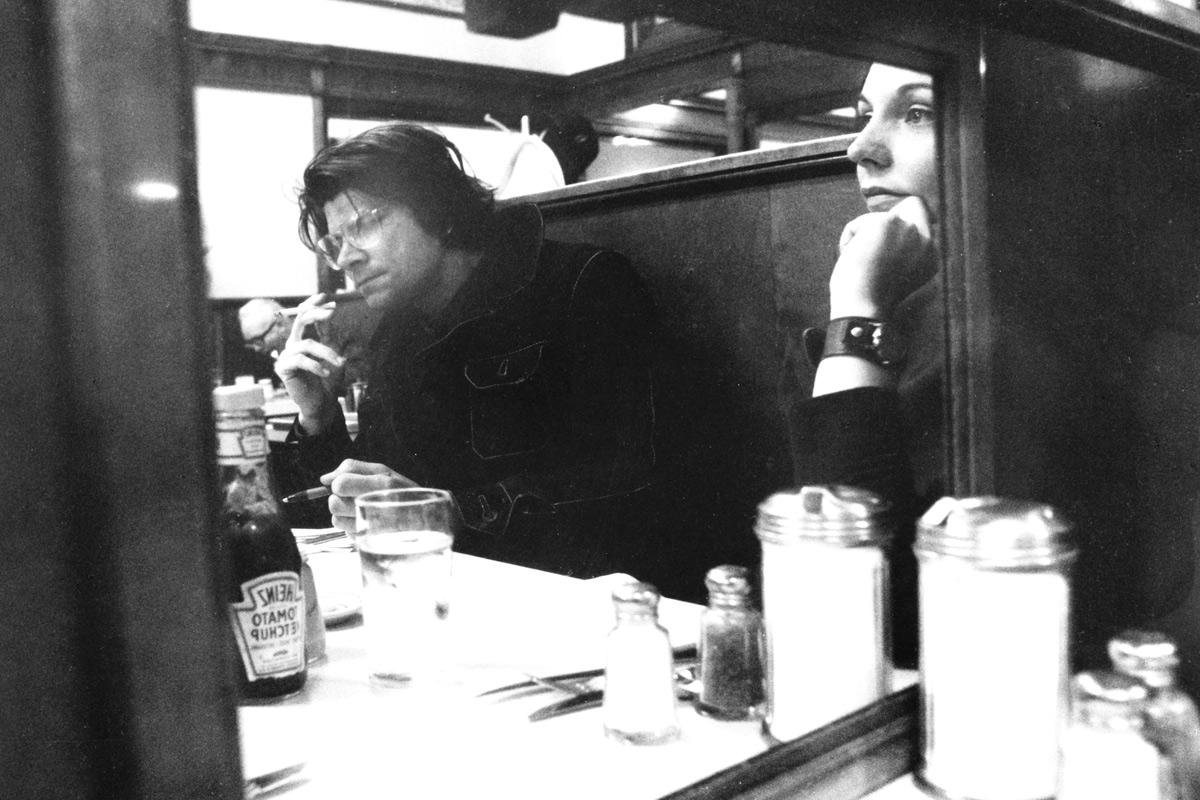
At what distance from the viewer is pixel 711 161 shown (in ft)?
5.29

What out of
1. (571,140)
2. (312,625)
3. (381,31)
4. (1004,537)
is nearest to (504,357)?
(571,140)

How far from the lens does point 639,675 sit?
26.4 inches

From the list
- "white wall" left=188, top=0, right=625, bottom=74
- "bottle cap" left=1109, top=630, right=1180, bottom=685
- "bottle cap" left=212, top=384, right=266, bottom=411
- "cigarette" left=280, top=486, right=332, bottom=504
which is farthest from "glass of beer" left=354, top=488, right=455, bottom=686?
"white wall" left=188, top=0, right=625, bottom=74

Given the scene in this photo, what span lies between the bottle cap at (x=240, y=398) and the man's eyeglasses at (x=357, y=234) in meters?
1.14

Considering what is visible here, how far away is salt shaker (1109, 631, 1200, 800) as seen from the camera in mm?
590

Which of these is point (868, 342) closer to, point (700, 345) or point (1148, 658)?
point (1148, 658)

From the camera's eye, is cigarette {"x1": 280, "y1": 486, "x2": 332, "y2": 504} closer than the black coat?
Yes

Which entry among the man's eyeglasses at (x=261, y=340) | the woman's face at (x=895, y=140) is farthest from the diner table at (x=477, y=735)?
the man's eyeglasses at (x=261, y=340)

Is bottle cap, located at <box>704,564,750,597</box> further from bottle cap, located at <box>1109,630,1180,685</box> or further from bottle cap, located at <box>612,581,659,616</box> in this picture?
bottle cap, located at <box>1109,630,1180,685</box>

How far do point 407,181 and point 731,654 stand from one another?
1244 mm

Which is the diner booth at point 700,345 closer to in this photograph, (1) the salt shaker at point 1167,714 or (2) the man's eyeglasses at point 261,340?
(1) the salt shaker at point 1167,714

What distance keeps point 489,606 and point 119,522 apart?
615 mm

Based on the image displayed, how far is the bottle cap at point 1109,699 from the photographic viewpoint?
57cm

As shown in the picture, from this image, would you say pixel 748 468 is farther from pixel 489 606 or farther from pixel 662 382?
pixel 489 606
